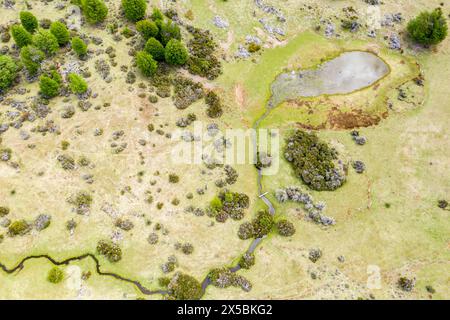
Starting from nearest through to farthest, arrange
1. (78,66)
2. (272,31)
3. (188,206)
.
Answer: (188,206) < (78,66) < (272,31)

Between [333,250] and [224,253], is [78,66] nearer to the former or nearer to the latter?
[224,253]

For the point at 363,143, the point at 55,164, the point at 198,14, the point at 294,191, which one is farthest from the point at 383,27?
the point at 55,164

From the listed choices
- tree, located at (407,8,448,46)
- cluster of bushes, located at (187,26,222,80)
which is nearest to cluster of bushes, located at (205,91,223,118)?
cluster of bushes, located at (187,26,222,80)

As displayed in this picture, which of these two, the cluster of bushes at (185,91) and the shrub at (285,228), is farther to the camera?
the cluster of bushes at (185,91)

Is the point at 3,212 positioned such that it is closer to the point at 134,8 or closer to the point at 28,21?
the point at 28,21

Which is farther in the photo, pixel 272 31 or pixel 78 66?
pixel 272 31

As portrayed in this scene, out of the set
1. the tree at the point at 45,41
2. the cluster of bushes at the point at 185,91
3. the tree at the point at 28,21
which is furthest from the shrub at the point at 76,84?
the tree at the point at 28,21

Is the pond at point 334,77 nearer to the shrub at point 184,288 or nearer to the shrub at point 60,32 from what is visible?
the shrub at point 184,288
